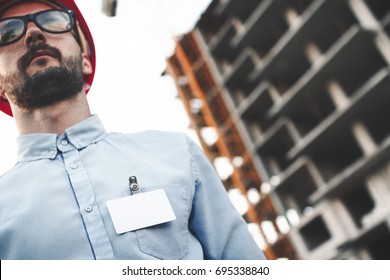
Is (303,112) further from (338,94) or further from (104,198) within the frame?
(104,198)

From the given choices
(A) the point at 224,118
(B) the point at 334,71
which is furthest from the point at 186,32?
(B) the point at 334,71

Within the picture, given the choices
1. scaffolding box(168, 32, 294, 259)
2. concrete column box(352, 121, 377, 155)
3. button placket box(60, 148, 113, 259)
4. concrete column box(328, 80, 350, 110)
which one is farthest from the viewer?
scaffolding box(168, 32, 294, 259)

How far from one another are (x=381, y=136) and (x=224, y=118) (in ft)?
33.5

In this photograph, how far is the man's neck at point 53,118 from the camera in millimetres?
1542

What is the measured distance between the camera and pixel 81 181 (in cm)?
127

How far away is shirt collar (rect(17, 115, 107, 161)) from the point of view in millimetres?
1397

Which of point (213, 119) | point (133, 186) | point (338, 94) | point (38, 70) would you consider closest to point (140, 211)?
point (133, 186)

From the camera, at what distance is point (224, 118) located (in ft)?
88.7

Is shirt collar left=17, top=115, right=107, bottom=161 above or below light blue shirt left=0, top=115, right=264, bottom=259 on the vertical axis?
above

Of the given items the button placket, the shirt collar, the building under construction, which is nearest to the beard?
the shirt collar

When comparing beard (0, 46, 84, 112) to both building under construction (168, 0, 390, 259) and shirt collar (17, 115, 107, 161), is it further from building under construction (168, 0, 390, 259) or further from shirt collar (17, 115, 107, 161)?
building under construction (168, 0, 390, 259)

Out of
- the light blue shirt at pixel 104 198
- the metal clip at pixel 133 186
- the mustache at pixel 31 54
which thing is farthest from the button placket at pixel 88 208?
the mustache at pixel 31 54

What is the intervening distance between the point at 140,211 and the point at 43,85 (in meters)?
0.59

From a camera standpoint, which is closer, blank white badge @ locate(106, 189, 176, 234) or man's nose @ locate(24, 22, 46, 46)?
blank white badge @ locate(106, 189, 176, 234)
